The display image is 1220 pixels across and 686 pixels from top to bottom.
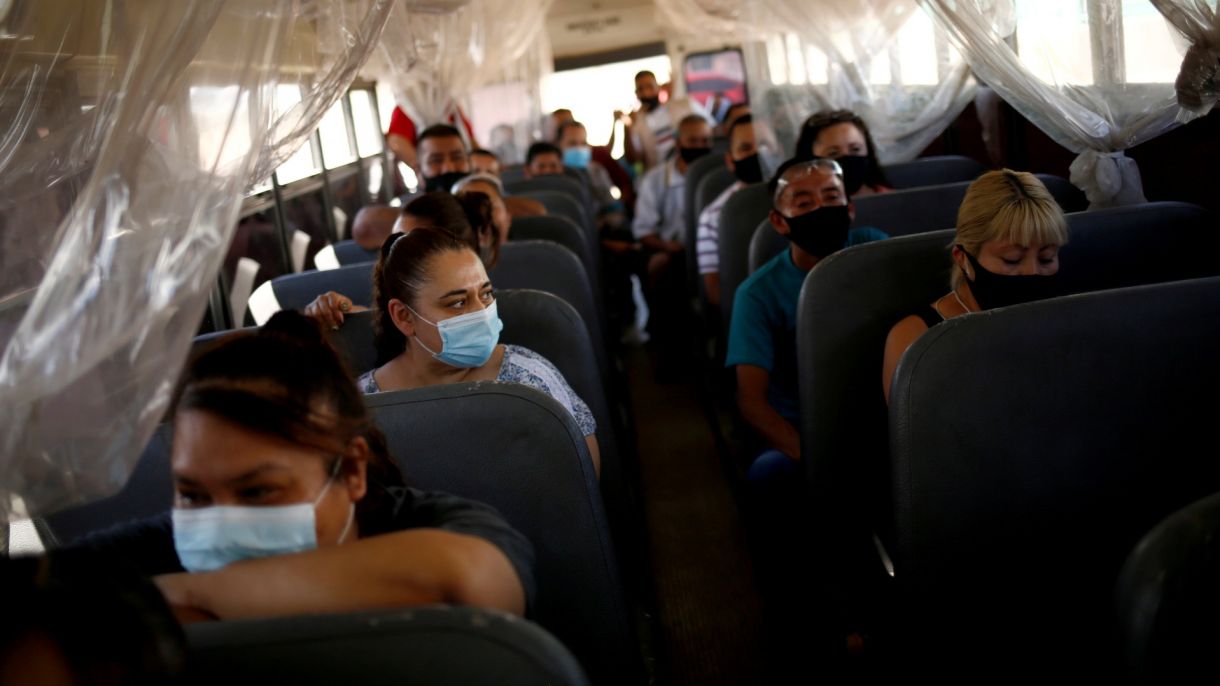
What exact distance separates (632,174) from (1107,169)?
792 centimetres

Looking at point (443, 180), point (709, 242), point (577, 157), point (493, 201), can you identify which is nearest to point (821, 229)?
point (493, 201)

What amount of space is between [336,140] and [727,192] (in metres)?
3.56

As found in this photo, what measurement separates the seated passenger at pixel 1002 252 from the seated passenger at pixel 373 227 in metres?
2.44

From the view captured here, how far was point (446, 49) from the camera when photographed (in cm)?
655

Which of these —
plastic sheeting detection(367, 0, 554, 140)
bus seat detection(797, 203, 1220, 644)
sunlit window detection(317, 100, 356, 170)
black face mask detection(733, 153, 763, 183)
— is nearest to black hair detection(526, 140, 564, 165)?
plastic sheeting detection(367, 0, 554, 140)

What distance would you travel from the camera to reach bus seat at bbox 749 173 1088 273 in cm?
328

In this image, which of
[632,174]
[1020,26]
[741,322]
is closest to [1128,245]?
[1020,26]

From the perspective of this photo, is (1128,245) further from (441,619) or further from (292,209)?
(292,209)

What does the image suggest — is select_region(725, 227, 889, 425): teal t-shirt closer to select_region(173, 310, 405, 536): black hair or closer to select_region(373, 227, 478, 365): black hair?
select_region(373, 227, 478, 365): black hair

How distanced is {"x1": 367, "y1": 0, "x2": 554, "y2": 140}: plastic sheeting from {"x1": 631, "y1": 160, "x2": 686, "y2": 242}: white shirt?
1506 millimetres

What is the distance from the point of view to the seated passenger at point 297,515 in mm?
1108

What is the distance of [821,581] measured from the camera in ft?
8.39

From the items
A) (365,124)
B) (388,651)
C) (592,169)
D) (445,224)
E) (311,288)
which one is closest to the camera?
(388,651)

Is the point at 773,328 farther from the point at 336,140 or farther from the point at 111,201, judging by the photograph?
the point at 336,140
